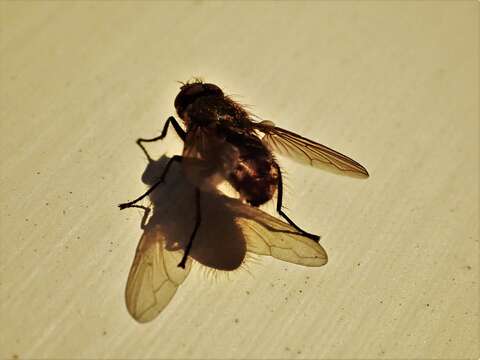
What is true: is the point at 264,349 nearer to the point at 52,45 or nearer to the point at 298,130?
the point at 298,130

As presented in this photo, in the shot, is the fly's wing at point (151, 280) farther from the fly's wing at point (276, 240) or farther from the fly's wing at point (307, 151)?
the fly's wing at point (307, 151)

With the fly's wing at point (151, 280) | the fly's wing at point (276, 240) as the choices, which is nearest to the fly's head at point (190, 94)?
the fly's wing at point (276, 240)

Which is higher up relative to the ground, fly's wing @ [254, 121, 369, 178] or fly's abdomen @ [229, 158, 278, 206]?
fly's wing @ [254, 121, 369, 178]

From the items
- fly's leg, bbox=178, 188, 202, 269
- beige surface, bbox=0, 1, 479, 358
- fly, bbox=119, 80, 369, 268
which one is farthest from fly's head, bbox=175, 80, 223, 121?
fly's leg, bbox=178, 188, 202, 269

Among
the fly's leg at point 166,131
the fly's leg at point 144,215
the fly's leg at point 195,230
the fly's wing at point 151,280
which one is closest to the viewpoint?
the fly's wing at point 151,280

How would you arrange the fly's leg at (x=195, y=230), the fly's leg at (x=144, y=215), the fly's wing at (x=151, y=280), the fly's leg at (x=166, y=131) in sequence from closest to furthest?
the fly's wing at (x=151, y=280) < the fly's leg at (x=195, y=230) < the fly's leg at (x=144, y=215) < the fly's leg at (x=166, y=131)

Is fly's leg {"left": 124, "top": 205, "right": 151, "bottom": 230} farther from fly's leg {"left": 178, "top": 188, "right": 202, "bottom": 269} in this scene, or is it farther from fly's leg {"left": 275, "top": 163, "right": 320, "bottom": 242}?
fly's leg {"left": 275, "top": 163, "right": 320, "bottom": 242}
